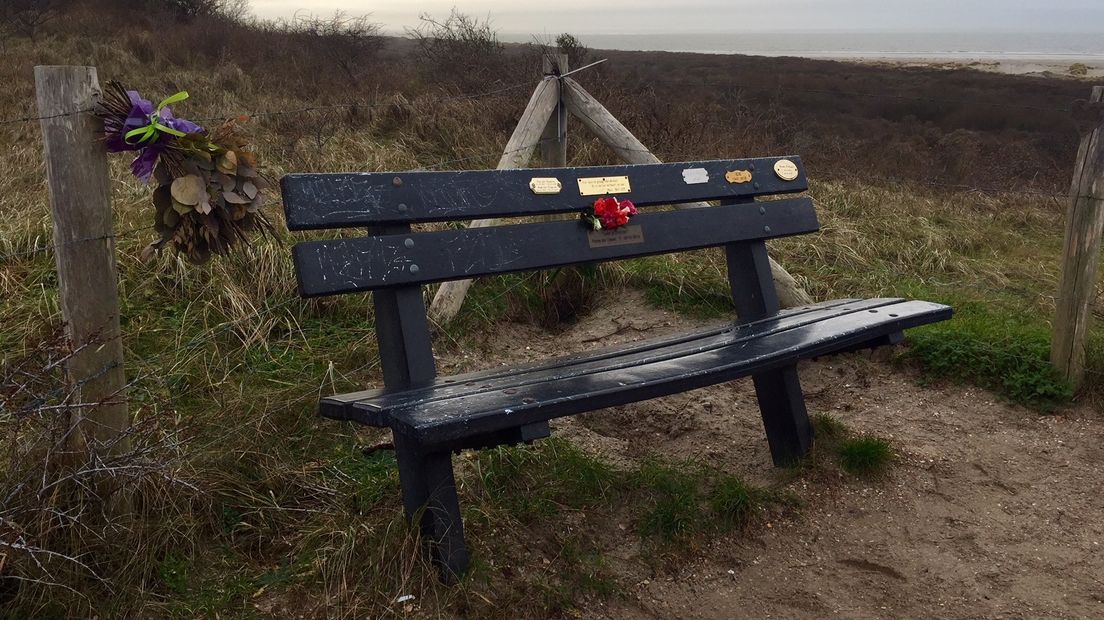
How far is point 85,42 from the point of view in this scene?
1250 centimetres

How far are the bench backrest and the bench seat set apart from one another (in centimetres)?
25

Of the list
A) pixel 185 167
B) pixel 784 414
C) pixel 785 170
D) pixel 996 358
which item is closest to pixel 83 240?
pixel 185 167

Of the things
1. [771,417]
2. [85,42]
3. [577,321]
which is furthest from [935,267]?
[85,42]

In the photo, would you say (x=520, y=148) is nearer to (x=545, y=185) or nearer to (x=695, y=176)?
(x=695, y=176)

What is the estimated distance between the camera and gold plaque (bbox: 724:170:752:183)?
13.0 ft

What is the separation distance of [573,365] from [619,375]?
0.33 meters

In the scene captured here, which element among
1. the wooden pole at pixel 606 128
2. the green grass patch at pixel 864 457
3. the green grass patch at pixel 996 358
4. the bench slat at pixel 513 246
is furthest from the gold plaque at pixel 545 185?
the green grass patch at pixel 996 358

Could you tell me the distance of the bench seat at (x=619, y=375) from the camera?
101 inches

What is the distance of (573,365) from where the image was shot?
127 inches

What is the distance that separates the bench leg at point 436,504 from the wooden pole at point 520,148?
1956 millimetres

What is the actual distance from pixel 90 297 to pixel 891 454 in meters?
3.02

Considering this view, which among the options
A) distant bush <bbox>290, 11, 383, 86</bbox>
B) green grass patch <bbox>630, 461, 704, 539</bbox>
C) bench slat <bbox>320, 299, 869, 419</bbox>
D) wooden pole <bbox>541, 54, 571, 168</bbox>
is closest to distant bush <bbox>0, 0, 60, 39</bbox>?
distant bush <bbox>290, 11, 383, 86</bbox>

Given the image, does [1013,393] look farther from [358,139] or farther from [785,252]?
[358,139]

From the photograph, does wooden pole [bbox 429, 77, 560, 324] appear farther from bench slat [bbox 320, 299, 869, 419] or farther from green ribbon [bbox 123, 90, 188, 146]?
green ribbon [bbox 123, 90, 188, 146]
